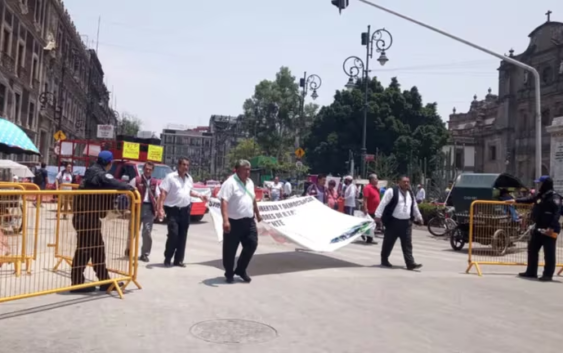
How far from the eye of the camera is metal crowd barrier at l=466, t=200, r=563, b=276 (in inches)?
411

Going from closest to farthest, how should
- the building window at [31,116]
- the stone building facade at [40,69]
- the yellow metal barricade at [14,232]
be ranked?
1. the yellow metal barricade at [14,232]
2. the stone building facade at [40,69]
3. the building window at [31,116]

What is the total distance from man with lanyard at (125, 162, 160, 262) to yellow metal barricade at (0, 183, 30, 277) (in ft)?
7.54

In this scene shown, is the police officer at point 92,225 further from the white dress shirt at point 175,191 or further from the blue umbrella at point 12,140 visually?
the blue umbrella at point 12,140

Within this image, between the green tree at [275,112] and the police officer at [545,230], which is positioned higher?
the green tree at [275,112]

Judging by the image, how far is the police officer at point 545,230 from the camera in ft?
30.7

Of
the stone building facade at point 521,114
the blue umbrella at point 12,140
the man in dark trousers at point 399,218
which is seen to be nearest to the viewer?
the man in dark trousers at point 399,218

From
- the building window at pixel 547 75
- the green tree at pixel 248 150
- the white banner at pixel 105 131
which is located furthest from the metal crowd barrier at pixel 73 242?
the building window at pixel 547 75

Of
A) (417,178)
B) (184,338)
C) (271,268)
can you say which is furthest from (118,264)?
(417,178)

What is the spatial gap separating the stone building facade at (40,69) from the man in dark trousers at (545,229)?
28989 mm

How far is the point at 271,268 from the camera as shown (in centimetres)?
948

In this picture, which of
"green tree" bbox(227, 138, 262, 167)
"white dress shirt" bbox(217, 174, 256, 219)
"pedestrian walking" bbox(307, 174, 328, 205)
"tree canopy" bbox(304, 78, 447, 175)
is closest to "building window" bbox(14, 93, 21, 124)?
"pedestrian walking" bbox(307, 174, 328, 205)

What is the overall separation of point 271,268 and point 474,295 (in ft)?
11.1

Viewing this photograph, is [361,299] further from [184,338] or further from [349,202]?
[349,202]

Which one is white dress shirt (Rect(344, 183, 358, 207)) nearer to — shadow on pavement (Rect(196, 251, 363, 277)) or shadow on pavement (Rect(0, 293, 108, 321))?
shadow on pavement (Rect(196, 251, 363, 277))
